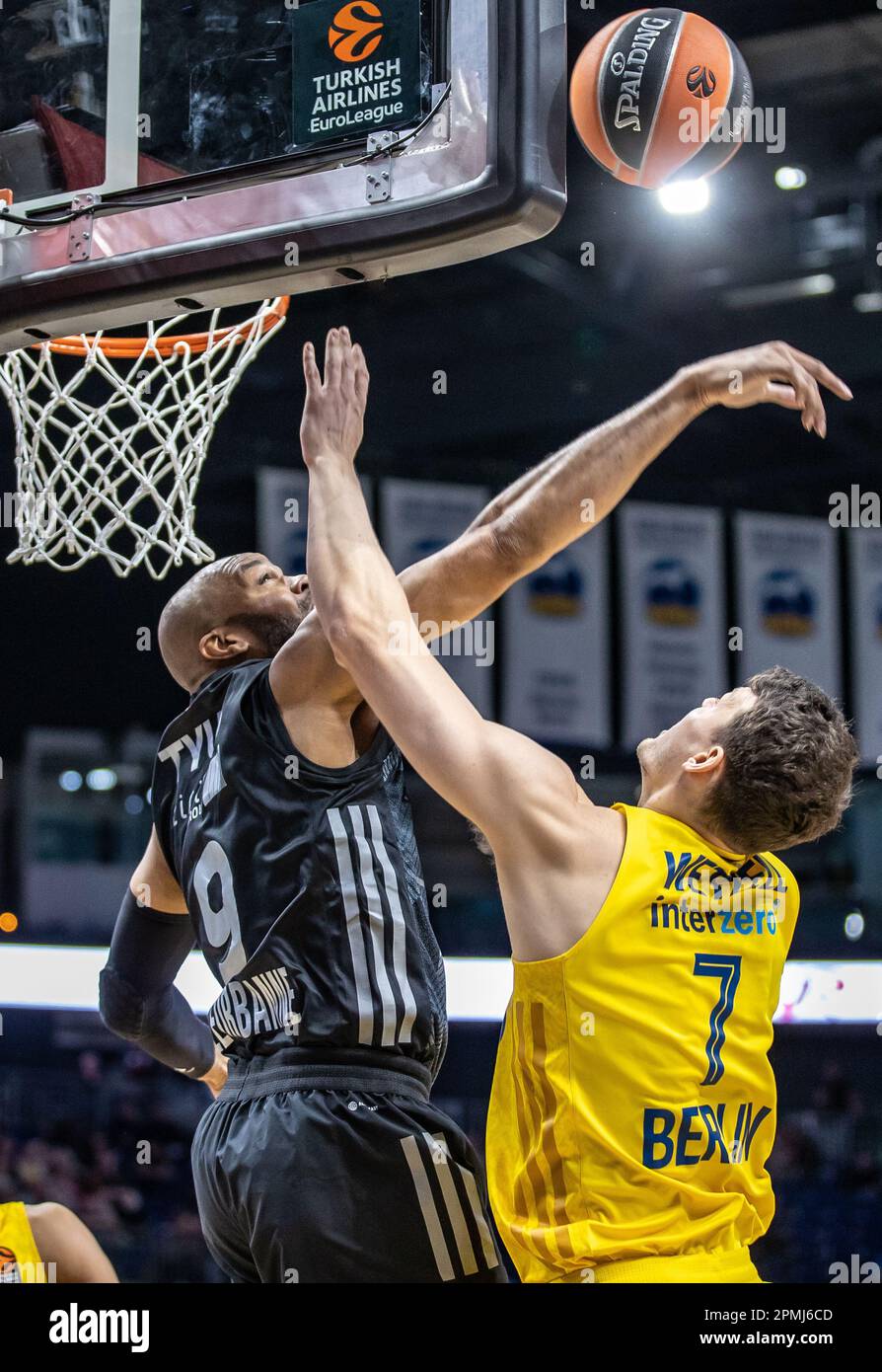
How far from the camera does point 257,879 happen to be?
114 inches

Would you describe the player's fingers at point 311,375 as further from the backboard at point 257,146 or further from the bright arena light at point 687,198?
the bright arena light at point 687,198

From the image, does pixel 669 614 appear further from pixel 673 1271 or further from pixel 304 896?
pixel 673 1271

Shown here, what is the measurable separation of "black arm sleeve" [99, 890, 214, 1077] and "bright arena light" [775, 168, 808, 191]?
6.92 m

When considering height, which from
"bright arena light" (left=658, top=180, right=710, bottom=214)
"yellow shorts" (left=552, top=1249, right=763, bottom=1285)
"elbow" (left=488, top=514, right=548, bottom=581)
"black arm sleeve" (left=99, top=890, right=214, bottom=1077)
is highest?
"bright arena light" (left=658, top=180, right=710, bottom=214)

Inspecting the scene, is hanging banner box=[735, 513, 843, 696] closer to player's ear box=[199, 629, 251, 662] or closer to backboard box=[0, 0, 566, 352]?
player's ear box=[199, 629, 251, 662]

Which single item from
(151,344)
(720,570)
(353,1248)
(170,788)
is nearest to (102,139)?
(151,344)

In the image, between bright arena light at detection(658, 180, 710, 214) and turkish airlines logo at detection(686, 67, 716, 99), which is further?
bright arena light at detection(658, 180, 710, 214)

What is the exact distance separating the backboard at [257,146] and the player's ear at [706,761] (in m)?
0.97

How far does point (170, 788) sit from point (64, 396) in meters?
1.11

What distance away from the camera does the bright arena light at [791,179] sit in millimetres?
8906

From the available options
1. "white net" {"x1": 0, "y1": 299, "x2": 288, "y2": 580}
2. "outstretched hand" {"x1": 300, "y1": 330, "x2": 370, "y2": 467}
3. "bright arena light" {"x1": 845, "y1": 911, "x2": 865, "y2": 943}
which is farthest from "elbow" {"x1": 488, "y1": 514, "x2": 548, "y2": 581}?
"bright arena light" {"x1": 845, "y1": 911, "x2": 865, "y2": 943}

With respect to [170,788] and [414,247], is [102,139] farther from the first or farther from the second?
[170,788]

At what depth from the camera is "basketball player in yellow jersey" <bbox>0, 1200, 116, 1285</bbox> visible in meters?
3.99

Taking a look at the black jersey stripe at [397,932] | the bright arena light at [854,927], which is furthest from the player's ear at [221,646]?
the bright arena light at [854,927]
